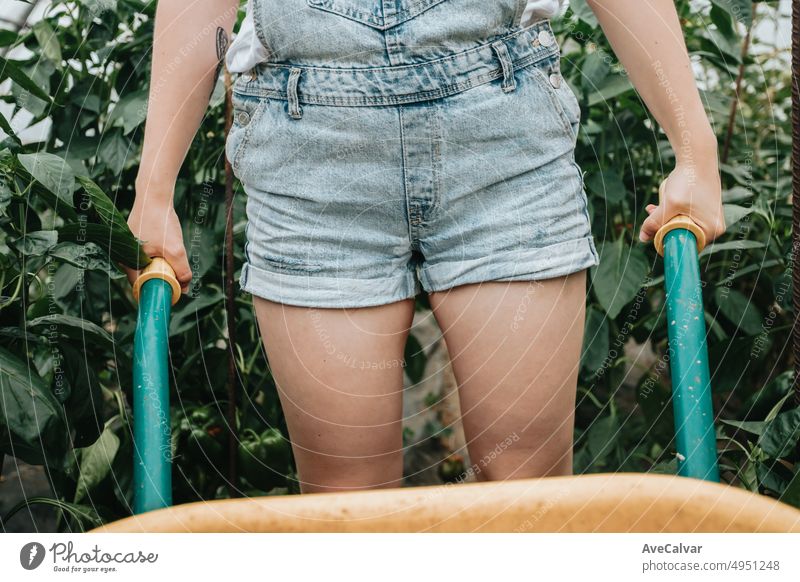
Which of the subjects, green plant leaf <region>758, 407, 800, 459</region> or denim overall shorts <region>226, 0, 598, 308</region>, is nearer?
denim overall shorts <region>226, 0, 598, 308</region>

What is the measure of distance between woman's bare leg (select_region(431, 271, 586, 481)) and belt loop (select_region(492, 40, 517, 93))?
0.59 ft

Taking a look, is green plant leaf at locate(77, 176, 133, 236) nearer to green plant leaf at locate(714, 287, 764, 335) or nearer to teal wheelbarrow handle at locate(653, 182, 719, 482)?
teal wheelbarrow handle at locate(653, 182, 719, 482)

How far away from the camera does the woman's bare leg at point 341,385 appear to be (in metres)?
0.84

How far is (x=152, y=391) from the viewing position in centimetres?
81

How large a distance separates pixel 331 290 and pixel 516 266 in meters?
0.18

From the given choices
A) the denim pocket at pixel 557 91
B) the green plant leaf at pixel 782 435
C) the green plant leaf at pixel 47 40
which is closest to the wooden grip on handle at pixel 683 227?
the denim pocket at pixel 557 91

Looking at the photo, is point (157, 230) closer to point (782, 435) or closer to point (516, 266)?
point (516, 266)

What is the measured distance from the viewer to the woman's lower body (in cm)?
78

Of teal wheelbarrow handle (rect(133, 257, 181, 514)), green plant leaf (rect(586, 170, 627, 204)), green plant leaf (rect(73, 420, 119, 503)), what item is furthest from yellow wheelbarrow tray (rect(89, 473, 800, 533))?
green plant leaf (rect(586, 170, 627, 204))

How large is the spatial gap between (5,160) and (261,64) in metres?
0.26

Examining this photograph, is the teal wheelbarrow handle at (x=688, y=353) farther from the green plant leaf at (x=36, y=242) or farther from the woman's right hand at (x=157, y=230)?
the green plant leaf at (x=36, y=242)

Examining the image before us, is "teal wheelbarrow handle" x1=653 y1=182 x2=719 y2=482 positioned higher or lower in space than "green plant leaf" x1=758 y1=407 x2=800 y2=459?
higher

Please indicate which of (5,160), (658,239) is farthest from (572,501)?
(5,160)
